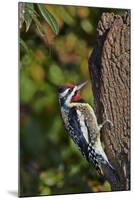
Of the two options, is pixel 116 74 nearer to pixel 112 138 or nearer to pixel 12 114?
pixel 112 138

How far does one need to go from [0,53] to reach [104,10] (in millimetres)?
516

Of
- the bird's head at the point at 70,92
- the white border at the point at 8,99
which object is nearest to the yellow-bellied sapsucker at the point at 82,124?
the bird's head at the point at 70,92

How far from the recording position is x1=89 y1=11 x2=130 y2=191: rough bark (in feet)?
9.08

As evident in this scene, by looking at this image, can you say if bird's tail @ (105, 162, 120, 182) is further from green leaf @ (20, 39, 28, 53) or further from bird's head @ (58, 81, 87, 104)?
green leaf @ (20, 39, 28, 53)

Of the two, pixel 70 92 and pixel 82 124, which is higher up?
pixel 70 92

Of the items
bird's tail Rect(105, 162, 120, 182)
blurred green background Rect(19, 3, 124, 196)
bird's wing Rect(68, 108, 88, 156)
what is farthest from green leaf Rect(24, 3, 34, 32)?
bird's tail Rect(105, 162, 120, 182)

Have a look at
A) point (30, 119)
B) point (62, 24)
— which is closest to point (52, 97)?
point (30, 119)

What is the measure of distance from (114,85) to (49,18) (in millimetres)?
428

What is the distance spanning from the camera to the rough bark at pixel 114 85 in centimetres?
277

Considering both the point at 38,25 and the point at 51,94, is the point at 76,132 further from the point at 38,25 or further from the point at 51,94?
the point at 38,25

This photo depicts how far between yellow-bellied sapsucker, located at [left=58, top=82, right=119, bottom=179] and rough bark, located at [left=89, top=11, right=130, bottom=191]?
0.03m

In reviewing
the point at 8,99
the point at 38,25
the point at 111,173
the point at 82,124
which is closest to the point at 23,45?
the point at 38,25

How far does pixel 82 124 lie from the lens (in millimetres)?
2750

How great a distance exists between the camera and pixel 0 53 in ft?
8.50
